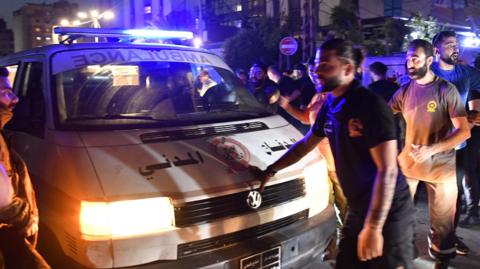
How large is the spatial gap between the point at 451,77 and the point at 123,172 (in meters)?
3.04

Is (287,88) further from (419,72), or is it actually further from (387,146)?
(387,146)

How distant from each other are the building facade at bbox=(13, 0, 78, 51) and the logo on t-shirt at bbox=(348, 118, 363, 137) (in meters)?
68.7

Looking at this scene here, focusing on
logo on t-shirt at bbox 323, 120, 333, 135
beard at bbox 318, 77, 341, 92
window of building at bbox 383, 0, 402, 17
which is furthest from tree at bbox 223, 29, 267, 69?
beard at bbox 318, 77, 341, 92

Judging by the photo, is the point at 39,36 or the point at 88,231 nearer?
the point at 88,231

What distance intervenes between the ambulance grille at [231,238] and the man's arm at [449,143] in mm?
1092

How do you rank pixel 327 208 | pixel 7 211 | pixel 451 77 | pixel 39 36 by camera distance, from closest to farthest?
pixel 7 211
pixel 327 208
pixel 451 77
pixel 39 36

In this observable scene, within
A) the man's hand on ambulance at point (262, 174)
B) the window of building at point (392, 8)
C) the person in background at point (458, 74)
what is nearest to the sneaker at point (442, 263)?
the person in background at point (458, 74)

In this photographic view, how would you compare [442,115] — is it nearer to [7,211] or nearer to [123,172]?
[123,172]

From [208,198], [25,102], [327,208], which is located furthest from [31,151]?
[327,208]

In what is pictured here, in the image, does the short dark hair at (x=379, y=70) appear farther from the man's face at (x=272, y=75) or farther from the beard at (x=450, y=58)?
the man's face at (x=272, y=75)

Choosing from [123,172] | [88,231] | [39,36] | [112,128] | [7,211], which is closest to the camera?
[7,211]

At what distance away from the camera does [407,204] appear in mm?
2682

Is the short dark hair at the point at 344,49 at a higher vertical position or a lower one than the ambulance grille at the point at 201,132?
higher

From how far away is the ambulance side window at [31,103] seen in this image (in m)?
3.46
